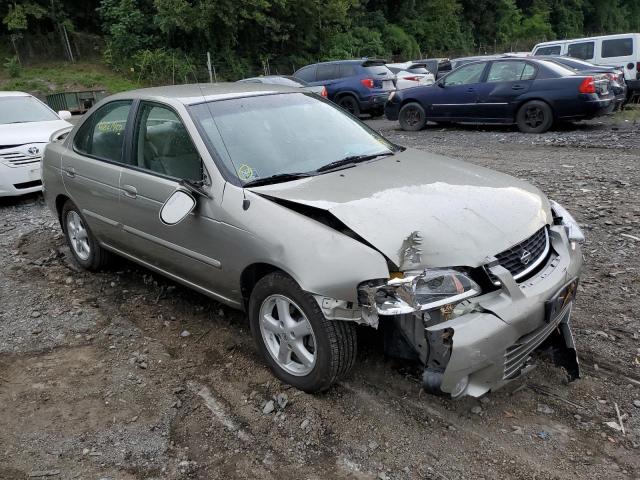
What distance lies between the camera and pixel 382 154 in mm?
3994

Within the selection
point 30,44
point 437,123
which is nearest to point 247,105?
point 437,123

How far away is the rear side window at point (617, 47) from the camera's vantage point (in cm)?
1408

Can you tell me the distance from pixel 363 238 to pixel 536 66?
956 centimetres

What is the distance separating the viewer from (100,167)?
4445 mm

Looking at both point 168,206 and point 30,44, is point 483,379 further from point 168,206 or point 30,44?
point 30,44

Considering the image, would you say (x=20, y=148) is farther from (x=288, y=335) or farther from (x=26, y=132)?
(x=288, y=335)

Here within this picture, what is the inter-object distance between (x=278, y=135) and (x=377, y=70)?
40.6 feet

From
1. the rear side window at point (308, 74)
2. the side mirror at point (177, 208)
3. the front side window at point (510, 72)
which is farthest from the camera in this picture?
the rear side window at point (308, 74)

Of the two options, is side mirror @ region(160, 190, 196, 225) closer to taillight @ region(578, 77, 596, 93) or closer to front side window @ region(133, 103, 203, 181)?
front side window @ region(133, 103, 203, 181)

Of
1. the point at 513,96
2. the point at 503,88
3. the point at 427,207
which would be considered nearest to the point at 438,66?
the point at 503,88

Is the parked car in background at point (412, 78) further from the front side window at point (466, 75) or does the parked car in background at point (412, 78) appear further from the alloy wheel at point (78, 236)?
the alloy wheel at point (78, 236)

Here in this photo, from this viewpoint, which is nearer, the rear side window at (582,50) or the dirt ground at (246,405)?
the dirt ground at (246,405)

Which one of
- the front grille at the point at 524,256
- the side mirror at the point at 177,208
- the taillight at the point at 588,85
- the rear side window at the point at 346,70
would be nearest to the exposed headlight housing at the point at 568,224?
the front grille at the point at 524,256

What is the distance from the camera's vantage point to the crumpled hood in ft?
9.11
